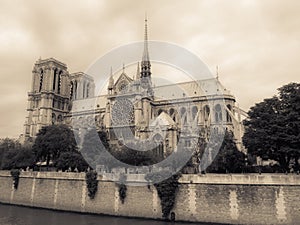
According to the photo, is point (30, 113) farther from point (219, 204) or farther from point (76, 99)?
point (219, 204)

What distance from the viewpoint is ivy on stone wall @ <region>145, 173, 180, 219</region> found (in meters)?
22.2

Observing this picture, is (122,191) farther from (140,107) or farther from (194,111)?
(194,111)

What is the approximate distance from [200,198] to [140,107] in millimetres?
28965

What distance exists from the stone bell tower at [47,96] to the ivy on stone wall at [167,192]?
43982 millimetres

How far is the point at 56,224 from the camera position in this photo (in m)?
21.6

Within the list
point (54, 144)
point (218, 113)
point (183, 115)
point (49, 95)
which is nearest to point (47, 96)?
point (49, 95)

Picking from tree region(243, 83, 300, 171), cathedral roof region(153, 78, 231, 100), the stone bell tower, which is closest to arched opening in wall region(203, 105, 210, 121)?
cathedral roof region(153, 78, 231, 100)

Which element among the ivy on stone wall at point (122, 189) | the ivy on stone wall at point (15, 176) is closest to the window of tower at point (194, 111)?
the ivy on stone wall at point (122, 189)

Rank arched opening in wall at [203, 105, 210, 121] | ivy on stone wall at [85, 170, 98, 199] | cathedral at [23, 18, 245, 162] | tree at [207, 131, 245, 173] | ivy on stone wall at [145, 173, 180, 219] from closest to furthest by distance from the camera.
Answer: ivy on stone wall at [145, 173, 180, 219]
ivy on stone wall at [85, 170, 98, 199]
tree at [207, 131, 245, 173]
cathedral at [23, 18, 245, 162]
arched opening in wall at [203, 105, 210, 121]

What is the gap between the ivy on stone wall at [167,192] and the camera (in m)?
22.2

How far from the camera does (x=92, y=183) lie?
86.2ft

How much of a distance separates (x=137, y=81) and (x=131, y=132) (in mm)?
11208

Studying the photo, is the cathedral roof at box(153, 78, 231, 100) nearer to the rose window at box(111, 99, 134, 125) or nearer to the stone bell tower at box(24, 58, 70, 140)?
the rose window at box(111, 99, 134, 125)

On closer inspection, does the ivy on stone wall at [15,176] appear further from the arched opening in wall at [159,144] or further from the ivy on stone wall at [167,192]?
the ivy on stone wall at [167,192]
